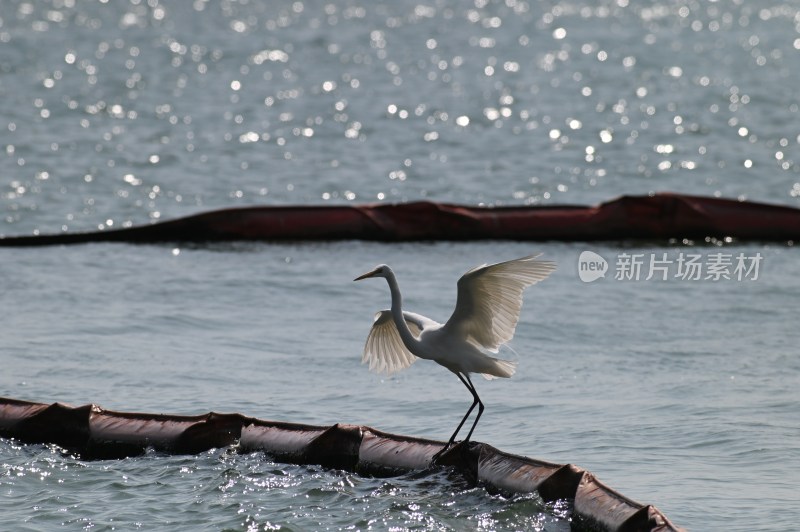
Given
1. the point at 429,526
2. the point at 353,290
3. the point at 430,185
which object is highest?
the point at 430,185

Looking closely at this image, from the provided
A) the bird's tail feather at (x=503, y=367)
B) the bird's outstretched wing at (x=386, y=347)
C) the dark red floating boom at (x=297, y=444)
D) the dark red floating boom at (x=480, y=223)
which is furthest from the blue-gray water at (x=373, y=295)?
the bird's tail feather at (x=503, y=367)

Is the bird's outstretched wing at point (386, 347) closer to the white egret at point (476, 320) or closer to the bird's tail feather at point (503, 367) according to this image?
the white egret at point (476, 320)

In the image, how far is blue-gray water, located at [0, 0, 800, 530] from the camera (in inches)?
297

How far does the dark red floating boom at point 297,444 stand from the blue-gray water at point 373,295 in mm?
104

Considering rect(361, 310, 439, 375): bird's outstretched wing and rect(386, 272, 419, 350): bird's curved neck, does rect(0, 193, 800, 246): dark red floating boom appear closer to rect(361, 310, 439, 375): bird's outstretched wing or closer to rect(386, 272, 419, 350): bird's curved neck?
rect(361, 310, 439, 375): bird's outstretched wing

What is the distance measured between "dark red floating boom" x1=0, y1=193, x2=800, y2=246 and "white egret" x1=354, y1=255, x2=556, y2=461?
7300mm

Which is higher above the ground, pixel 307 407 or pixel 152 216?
pixel 152 216

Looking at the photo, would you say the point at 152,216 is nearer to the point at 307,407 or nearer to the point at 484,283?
the point at 307,407

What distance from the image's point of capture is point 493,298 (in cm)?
754

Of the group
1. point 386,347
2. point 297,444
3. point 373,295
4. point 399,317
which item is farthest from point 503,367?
point 373,295

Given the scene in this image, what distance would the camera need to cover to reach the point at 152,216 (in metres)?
17.8

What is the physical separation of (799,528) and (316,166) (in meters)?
15.9

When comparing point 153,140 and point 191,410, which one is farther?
point 153,140

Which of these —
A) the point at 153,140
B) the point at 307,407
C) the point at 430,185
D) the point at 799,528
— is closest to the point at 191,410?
the point at 307,407
